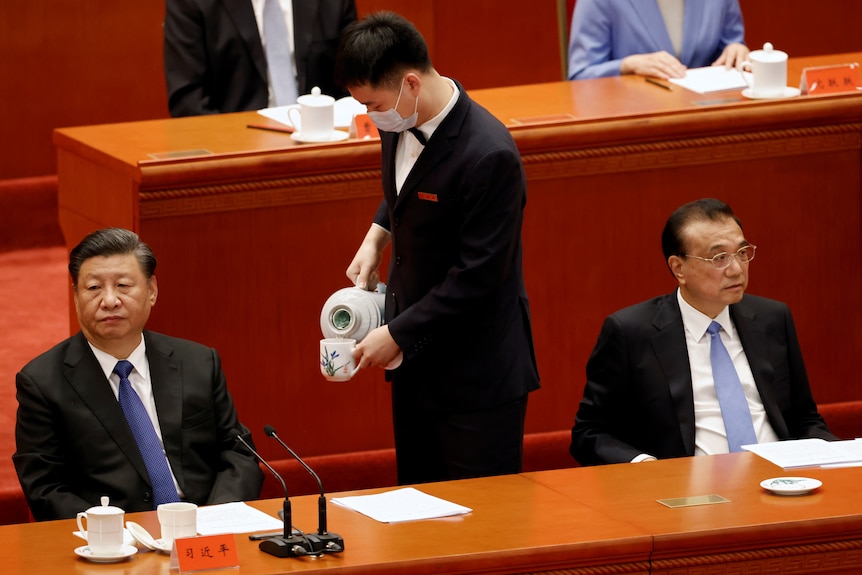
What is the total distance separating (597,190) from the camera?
4.53 meters

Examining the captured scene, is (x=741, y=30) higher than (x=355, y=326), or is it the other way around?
(x=741, y=30)

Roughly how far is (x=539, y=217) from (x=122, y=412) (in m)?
1.49

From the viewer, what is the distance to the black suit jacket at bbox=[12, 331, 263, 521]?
3.41 metres

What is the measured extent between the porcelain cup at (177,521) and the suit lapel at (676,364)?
1398 mm

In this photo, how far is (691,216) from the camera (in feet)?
12.8

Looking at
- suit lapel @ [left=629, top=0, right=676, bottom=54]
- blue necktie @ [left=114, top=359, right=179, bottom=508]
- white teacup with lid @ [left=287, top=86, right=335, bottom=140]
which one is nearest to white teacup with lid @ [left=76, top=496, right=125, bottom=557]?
blue necktie @ [left=114, top=359, right=179, bottom=508]

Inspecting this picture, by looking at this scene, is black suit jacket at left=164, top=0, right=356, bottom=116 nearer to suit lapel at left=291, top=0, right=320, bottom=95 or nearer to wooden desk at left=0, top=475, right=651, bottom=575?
suit lapel at left=291, top=0, right=320, bottom=95

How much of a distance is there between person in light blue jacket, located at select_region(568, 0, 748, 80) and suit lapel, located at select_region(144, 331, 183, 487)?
7.22 ft

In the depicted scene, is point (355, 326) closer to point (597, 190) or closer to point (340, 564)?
point (340, 564)

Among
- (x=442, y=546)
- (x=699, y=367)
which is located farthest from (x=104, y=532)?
(x=699, y=367)

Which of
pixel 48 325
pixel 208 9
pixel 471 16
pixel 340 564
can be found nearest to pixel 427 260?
pixel 340 564

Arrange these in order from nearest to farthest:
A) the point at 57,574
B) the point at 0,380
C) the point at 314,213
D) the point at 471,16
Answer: the point at 57,574
the point at 314,213
the point at 0,380
the point at 471,16

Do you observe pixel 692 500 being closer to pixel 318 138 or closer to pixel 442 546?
pixel 442 546

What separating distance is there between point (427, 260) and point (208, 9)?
1729mm
